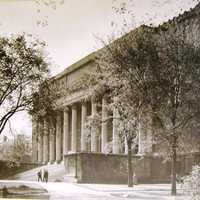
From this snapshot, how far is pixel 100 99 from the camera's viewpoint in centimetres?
444

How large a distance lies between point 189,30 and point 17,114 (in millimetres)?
1929

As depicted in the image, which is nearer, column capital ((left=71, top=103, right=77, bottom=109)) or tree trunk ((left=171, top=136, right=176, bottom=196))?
tree trunk ((left=171, top=136, right=176, bottom=196))

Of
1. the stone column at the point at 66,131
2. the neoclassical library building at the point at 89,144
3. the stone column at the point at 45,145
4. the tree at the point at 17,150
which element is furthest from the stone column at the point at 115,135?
the tree at the point at 17,150

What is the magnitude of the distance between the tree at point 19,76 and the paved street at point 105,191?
Answer: 78 centimetres

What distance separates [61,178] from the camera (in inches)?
191

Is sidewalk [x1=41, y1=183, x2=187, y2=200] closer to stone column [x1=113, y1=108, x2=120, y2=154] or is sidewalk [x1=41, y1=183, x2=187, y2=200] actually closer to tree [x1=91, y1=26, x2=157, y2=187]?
tree [x1=91, y1=26, x2=157, y2=187]

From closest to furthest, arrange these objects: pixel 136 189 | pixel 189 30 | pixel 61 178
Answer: pixel 189 30
pixel 136 189
pixel 61 178

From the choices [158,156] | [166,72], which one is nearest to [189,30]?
[166,72]

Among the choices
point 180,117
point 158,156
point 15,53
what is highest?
point 15,53

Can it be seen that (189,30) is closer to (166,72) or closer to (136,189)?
(166,72)

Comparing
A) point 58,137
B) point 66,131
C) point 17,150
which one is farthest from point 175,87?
point 17,150

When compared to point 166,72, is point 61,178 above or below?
below

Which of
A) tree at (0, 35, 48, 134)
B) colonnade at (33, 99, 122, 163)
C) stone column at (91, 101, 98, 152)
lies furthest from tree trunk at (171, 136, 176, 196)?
tree at (0, 35, 48, 134)

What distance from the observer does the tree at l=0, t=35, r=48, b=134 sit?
192 inches
